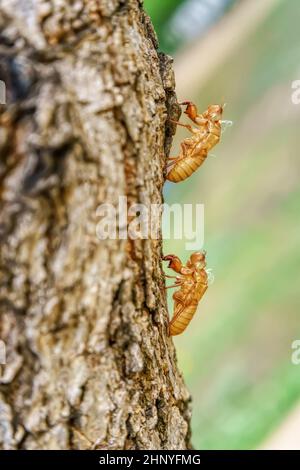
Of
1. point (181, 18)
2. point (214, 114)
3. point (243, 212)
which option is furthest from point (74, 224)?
point (181, 18)

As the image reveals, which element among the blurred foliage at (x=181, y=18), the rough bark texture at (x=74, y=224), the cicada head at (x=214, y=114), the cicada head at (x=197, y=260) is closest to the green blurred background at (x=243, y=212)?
the blurred foliage at (x=181, y=18)

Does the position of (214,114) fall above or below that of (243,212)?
below

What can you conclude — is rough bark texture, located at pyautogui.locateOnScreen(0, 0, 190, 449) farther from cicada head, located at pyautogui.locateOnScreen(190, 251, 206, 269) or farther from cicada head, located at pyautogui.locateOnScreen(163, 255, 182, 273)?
cicada head, located at pyautogui.locateOnScreen(190, 251, 206, 269)

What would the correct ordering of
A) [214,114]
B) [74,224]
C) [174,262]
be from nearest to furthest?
1. [74,224]
2. [174,262]
3. [214,114]

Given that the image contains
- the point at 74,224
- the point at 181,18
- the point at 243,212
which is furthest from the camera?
the point at 181,18

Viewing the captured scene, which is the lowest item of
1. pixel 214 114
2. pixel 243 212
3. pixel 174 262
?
pixel 174 262

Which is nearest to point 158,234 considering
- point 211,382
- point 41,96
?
point 41,96

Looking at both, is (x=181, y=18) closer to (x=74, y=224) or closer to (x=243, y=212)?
(x=243, y=212)
